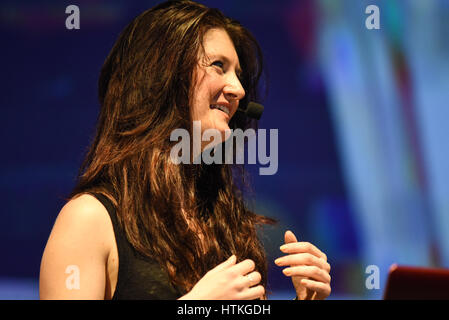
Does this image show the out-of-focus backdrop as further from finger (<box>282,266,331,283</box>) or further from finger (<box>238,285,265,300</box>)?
finger (<box>238,285,265,300</box>)

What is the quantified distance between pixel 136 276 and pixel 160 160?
274 millimetres

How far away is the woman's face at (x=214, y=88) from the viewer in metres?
1.32

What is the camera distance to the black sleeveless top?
1.09 metres

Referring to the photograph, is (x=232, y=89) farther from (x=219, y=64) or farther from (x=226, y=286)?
(x=226, y=286)

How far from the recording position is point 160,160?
4.15 feet

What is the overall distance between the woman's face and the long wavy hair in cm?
2

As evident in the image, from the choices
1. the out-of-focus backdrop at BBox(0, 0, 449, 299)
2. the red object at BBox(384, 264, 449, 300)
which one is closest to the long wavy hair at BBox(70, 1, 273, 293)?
the red object at BBox(384, 264, 449, 300)

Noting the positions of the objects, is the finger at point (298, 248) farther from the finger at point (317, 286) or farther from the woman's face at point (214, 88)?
the woman's face at point (214, 88)

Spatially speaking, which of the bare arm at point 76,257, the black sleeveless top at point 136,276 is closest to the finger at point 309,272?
the black sleeveless top at point 136,276

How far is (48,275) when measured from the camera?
40.4 inches

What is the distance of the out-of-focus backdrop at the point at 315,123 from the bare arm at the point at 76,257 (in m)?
1.03
